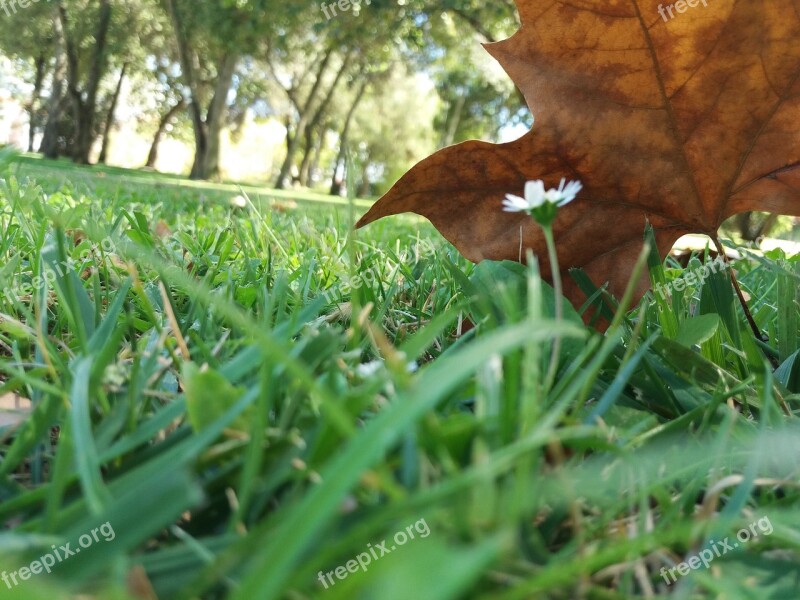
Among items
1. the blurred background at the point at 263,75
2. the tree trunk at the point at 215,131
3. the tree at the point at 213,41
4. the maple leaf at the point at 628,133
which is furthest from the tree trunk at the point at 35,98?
the maple leaf at the point at 628,133

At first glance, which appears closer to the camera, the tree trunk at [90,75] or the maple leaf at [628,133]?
the maple leaf at [628,133]

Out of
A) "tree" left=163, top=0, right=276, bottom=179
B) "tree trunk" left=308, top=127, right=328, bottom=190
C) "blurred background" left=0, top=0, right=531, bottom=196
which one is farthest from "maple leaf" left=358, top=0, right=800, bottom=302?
"tree trunk" left=308, top=127, right=328, bottom=190

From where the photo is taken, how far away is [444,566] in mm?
305

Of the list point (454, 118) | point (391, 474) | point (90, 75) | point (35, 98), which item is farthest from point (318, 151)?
point (391, 474)

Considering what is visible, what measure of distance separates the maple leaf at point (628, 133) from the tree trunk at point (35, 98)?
28.6 meters

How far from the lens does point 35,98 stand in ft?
96.2

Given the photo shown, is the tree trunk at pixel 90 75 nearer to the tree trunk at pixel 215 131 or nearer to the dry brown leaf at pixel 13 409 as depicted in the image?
the tree trunk at pixel 215 131

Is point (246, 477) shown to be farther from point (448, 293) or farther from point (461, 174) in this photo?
point (448, 293)

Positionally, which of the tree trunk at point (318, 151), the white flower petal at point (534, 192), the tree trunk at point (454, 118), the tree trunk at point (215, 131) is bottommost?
the white flower petal at point (534, 192)

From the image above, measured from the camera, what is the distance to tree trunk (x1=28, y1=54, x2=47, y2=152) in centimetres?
2664

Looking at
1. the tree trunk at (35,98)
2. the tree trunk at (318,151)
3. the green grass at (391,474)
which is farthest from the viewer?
the tree trunk at (318,151)

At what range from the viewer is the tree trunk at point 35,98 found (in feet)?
87.4

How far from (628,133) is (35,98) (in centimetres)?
3451

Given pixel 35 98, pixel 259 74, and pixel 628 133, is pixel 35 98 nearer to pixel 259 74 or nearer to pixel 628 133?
pixel 259 74
